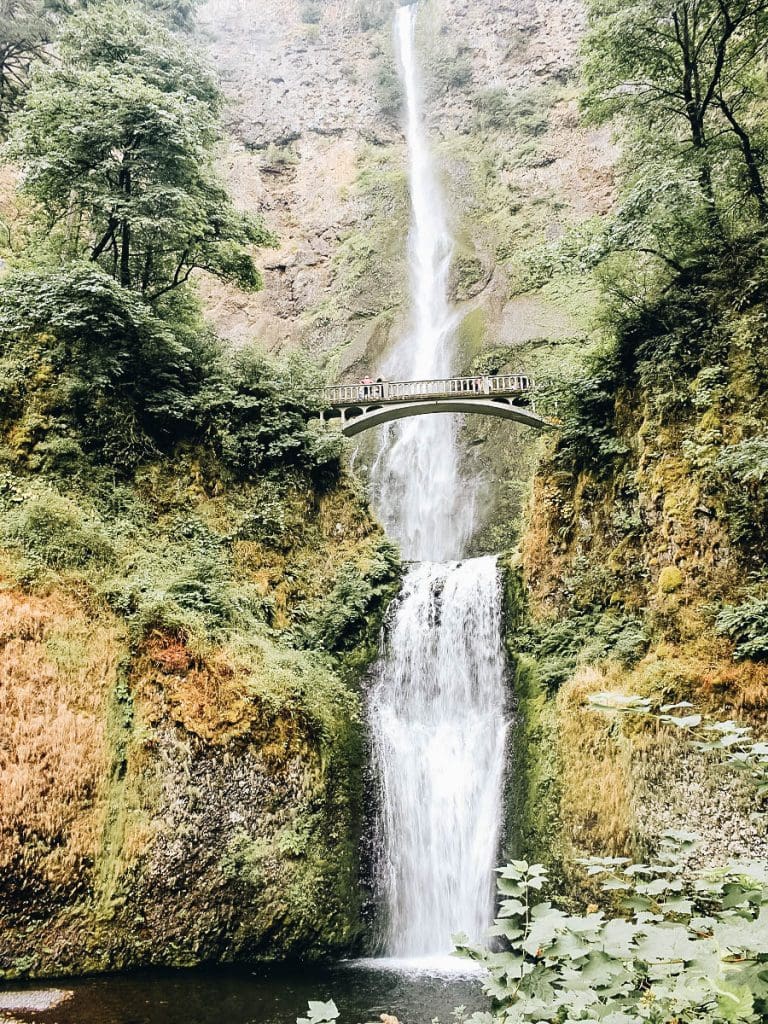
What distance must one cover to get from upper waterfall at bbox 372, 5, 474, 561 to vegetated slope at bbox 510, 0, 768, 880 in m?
10.4

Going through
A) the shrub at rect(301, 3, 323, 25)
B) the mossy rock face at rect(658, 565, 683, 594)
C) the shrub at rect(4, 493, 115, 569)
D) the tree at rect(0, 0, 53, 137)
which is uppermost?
the shrub at rect(301, 3, 323, 25)

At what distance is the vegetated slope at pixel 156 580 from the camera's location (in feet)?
28.7

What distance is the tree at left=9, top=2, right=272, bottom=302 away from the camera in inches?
545

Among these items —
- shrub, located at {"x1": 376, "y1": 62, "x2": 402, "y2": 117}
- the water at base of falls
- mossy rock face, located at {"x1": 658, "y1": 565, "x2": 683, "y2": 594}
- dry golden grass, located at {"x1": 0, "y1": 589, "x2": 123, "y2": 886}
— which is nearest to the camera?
dry golden grass, located at {"x1": 0, "y1": 589, "x2": 123, "y2": 886}

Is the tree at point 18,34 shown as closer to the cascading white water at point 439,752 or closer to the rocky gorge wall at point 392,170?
the rocky gorge wall at point 392,170

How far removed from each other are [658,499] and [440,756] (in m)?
5.88

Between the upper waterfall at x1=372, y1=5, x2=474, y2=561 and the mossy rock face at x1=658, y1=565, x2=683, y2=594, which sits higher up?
the upper waterfall at x1=372, y1=5, x2=474, y2=561

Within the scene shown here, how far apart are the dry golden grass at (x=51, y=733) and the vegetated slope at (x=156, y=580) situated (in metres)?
0.03

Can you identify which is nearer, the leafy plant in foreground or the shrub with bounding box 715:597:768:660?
the leafy plant in foreground

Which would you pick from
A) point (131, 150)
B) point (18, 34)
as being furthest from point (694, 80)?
point (18, 34)

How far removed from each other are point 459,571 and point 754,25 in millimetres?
12012

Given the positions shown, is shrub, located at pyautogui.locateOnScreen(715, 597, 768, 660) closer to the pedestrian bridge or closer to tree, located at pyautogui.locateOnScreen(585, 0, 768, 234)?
tree, located at pyautogui.locateOnScreen(585, 0, 768, 234)

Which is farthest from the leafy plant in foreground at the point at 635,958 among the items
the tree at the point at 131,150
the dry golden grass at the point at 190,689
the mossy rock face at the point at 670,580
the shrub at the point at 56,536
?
the tree at the point at 131,150

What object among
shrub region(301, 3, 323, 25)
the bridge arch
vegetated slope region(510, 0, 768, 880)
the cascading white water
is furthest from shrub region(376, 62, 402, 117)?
the cascading white water
